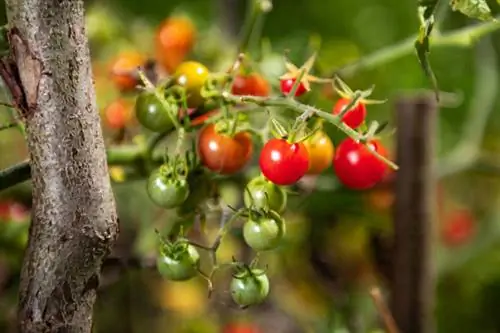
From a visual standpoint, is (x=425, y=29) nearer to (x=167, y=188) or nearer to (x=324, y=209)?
(x=167, y=188)

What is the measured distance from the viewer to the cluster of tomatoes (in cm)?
36

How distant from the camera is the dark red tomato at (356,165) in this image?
42cm

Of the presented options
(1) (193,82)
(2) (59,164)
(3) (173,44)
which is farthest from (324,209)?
(2) (59,164)

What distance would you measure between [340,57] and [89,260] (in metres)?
0.49

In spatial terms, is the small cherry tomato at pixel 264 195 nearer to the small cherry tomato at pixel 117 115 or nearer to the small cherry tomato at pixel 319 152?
the small cherry tomato at pixel 319 152

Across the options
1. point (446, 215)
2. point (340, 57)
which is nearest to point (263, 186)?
point (340, 57)

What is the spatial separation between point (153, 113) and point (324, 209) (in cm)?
33

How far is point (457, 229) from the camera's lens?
96 cm

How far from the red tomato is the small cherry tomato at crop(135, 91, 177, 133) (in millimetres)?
621

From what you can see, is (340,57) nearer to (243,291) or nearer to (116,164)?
(116,164)

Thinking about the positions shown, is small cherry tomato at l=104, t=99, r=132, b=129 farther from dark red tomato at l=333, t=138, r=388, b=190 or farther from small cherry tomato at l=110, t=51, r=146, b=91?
dark red tomato at l=333, t=138, r=388, b=190

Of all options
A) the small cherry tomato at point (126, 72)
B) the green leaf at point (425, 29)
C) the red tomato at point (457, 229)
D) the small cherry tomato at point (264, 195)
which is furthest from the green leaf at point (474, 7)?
the red tomato at point (457, 229)

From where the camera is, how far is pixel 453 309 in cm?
82

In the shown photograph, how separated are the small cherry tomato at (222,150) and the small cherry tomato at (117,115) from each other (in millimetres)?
174
